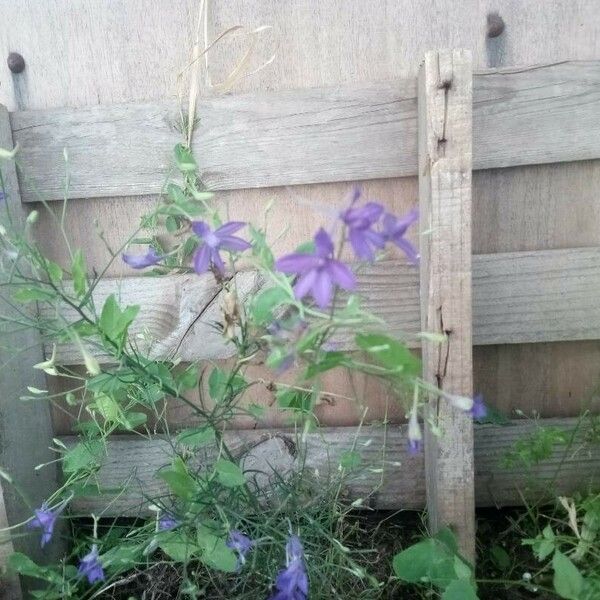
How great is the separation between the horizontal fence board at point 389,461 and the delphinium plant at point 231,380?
0.03m

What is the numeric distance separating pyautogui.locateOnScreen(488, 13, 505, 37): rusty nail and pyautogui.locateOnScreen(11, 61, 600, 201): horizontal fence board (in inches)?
3.2

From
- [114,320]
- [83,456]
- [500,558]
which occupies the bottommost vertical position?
[500,558]

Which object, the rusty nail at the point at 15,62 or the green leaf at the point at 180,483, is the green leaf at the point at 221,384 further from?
the rusty nail at the point at 15,62

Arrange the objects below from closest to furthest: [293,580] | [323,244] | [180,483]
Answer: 1. [323,244]
2. [293,580]
3. [180,483]

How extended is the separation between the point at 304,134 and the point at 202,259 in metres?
Answer: 0.49

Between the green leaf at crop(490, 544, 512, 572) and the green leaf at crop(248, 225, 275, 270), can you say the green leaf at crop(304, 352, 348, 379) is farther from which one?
the green leaf at crop(490, 544, 512, 572)

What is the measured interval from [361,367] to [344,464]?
0.44 m

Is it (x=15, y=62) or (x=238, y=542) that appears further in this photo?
(x=15, y=62)

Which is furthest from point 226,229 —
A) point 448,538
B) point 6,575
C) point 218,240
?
point 6,575

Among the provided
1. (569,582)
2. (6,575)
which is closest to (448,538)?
(569,582)

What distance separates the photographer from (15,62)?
42.1 inches

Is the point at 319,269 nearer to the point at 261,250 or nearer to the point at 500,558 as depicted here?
the point at 261,250

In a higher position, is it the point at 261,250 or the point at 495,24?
the point at 495,24

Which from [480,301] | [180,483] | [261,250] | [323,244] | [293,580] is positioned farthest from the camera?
[480,301]
